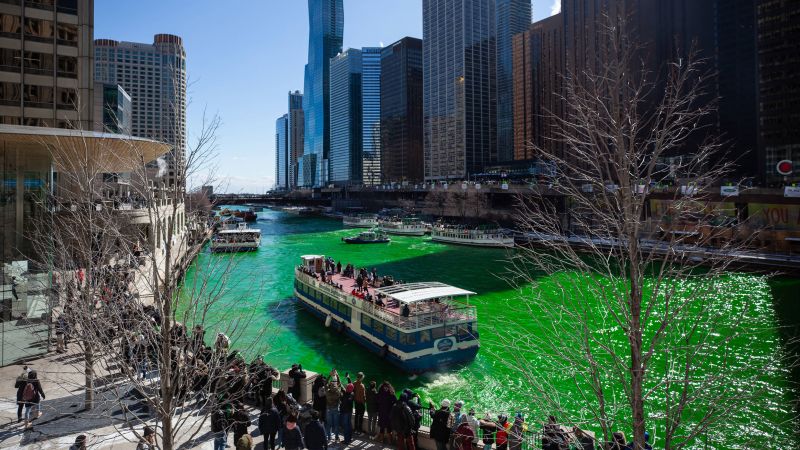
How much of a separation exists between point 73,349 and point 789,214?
71344 millimetres

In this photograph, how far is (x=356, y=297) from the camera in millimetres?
29609

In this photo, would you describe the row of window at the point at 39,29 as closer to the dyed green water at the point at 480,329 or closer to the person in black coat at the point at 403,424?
the dyed green water at the point at 480,329

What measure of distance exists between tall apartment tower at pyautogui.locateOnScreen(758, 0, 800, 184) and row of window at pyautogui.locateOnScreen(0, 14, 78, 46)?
114574 mm

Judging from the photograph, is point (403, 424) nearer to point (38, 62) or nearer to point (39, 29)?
point (38, 62)

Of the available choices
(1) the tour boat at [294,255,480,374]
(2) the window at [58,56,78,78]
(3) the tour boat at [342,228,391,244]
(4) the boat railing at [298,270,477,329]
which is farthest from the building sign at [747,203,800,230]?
(2) the window at [58,56,78,78]

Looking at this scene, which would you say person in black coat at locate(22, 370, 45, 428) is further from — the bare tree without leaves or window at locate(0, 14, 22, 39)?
window at locate(0, 14, 22, 39)

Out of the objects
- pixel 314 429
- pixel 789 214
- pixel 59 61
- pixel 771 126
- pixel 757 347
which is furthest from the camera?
pixel 771 126

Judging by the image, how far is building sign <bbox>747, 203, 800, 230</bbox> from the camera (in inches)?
2227

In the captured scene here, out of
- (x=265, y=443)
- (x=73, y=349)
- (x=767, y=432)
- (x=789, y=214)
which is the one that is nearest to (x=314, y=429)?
(x=265, y=443)

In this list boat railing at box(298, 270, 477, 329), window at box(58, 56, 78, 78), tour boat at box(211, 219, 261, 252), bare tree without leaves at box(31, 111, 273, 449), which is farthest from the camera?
tour boat at box(211, 219, 261, 252)

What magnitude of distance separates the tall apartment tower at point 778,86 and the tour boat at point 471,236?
5798 centimetres

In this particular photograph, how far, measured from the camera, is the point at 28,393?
13.9 metres

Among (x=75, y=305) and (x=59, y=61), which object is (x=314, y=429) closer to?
(x=75, y=305)

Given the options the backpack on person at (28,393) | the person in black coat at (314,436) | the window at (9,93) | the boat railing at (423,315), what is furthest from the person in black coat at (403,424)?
the window at (9,93)
